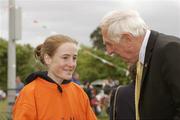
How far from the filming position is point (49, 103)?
186 inches

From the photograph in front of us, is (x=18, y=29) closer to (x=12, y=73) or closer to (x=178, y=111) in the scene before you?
(x=12, y=73)

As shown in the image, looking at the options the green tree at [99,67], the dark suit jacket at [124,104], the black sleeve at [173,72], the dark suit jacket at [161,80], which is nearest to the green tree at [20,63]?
the green tree at [99,67]

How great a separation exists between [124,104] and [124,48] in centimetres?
170

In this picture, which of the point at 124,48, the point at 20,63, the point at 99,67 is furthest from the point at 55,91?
the point at 99,67

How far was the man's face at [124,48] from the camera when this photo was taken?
12.0 feet

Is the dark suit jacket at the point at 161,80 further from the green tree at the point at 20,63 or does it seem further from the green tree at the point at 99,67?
the green tree at the point at 99,67

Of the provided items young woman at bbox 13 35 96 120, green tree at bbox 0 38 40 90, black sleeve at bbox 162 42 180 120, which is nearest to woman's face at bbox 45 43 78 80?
young woman at bbox 13 35 96 120

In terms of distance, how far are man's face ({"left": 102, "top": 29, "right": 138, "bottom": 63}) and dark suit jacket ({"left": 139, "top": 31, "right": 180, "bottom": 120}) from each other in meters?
0.09

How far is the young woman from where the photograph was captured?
183 inches

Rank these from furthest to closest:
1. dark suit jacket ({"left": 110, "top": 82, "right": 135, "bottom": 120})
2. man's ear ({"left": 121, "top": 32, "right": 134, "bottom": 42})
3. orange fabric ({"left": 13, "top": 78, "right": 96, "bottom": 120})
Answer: dark suit jacket ({"left": 110, "top": 82, "right": 135, "bottom": 120}), orange fabric ({"left": 13, "top": 78, "right": 96, "bottom": 120}), man's ear ({"left": 121, "top": 32, "right": 134, "bottom": 42})

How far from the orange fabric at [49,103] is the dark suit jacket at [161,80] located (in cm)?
121

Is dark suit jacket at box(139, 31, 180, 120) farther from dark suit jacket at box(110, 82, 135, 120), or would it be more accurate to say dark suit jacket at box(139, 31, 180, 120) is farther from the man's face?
dark suit jacket at box(110, 82, 135, 120)

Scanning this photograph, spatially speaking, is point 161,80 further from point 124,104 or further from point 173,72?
point 124,104

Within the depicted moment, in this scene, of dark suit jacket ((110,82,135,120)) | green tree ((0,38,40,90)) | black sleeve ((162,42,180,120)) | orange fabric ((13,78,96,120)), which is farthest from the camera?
green tree ((0,38,40,90))
